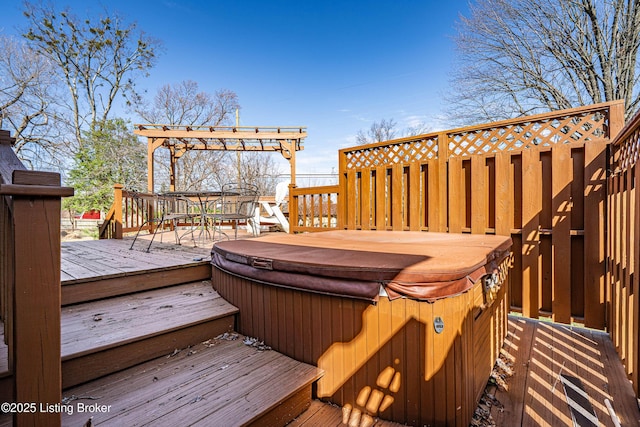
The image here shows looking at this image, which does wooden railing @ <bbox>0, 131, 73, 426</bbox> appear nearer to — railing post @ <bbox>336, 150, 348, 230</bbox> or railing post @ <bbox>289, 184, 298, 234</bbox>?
railing post @ <bbox>336, 150, 348, 230</bbox>

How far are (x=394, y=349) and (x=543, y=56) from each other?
388 inches

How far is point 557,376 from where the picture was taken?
206 cm

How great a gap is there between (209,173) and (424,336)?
13849 millimetres

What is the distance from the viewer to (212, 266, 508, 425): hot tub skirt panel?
56.0 inches

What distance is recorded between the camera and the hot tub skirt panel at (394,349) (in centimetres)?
142


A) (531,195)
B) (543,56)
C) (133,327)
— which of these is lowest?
(133,327)

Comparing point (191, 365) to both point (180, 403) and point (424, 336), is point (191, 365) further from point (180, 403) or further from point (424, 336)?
point (424, 336)

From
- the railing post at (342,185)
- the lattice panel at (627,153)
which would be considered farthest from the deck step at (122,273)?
the lattice panel at (627,153)

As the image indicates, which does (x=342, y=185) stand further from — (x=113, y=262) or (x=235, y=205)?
(x=113, y=262)

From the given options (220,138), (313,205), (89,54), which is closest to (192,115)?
(89,54)

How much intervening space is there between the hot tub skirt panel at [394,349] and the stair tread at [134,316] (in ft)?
2.07

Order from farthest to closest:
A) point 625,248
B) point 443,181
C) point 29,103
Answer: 1. point 29,103
2. point 443,181
3. point 625,248

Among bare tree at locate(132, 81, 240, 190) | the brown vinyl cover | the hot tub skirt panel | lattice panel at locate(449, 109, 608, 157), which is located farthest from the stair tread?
bare tree at locate(132, 81, 240, 190)

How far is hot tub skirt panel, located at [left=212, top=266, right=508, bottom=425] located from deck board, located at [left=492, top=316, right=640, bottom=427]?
0.22m
